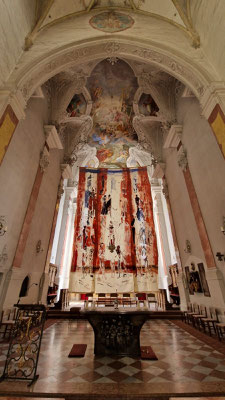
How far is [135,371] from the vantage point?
3.45 meters

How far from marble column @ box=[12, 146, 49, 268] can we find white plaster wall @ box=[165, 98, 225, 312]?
664cm

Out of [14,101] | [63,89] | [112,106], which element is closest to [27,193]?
[14,101]

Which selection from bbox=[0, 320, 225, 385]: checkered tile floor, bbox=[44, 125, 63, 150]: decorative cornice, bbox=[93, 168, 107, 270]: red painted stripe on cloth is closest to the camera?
bbox=[0, 320, 225, 385]: checkered tile floor

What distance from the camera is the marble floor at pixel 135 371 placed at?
2855 mm

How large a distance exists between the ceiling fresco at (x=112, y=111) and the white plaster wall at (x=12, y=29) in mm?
5404

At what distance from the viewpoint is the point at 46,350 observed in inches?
184

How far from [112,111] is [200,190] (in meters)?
9.82

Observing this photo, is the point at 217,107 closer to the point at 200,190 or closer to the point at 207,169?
the point at 207,169

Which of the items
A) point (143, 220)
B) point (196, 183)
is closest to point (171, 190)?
point (196, 183)

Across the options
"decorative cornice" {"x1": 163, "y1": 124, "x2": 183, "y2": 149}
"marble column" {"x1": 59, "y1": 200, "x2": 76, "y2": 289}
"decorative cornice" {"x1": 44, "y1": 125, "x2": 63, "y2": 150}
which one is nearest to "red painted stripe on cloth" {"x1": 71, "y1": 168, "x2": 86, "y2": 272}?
"marble column" {"x1": 59, "y1": 200, "x2": 76, "y2": 289}

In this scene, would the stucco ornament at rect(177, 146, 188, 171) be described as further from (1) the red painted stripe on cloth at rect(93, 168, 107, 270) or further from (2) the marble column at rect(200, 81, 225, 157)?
(1) the red painted stripe on cloth at rect(93, 168, 107, 270)

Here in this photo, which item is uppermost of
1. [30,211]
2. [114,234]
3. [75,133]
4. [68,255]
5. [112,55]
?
[75,133]

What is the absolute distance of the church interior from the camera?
3.57 metres

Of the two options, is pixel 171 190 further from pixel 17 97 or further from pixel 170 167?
pixel 17 97
